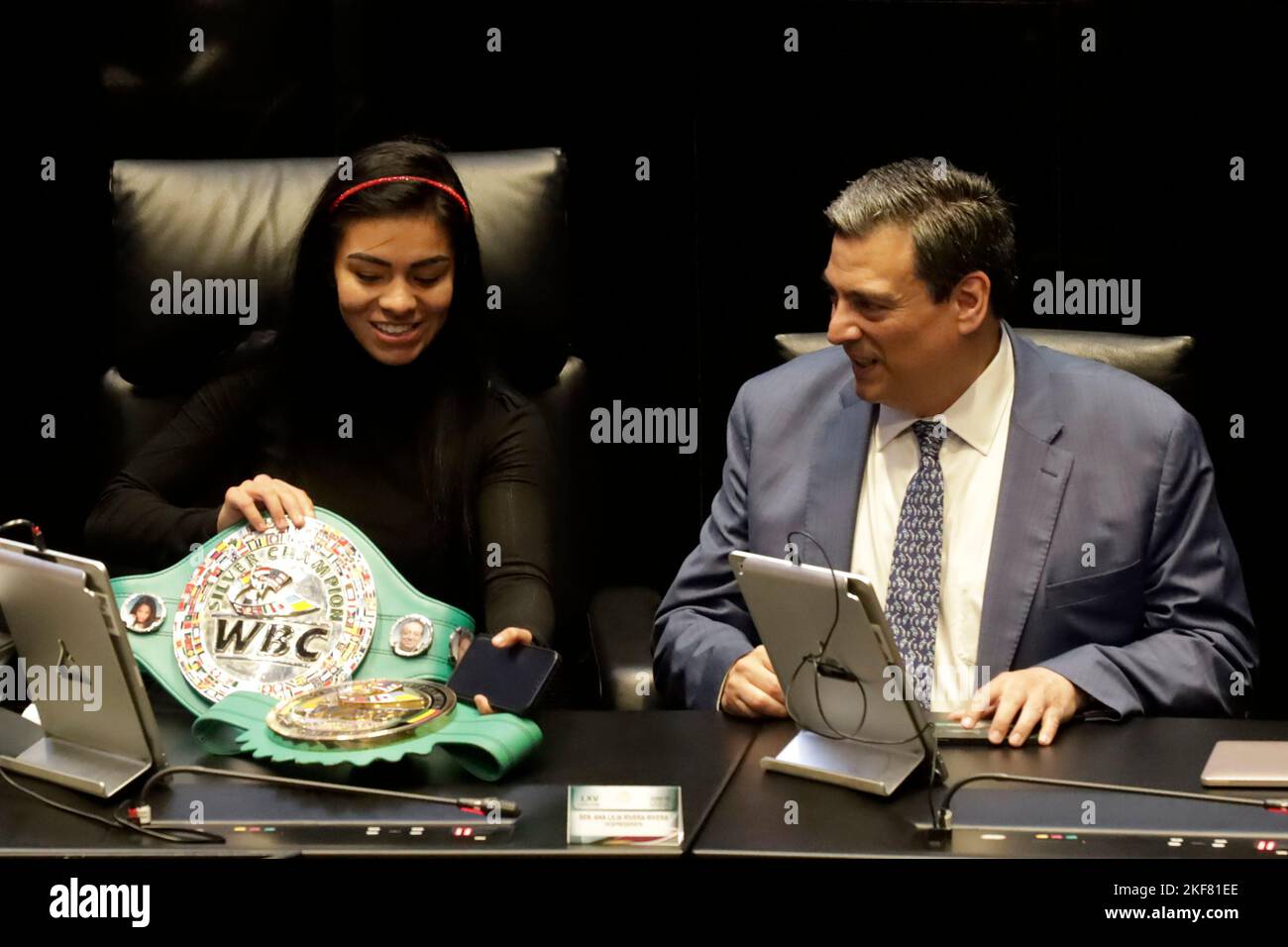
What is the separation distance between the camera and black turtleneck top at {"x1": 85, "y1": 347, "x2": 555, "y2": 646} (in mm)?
2762

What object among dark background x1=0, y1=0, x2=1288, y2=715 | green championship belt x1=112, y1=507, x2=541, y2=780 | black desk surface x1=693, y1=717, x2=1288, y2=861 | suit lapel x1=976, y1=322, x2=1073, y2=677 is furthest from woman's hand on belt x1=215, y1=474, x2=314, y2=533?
suit lapel x1=976, y1=322, x2=1073, y2=677

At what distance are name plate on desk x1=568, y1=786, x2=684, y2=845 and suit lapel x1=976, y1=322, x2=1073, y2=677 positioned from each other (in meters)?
0.80

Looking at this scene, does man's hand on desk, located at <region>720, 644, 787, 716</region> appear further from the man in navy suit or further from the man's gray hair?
the man's gray hair

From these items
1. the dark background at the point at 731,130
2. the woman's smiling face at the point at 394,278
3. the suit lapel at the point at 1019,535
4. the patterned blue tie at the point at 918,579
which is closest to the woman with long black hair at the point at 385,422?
the woman's smiling face at the point at 394,278

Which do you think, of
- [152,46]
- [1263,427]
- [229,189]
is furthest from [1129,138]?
[152,46]

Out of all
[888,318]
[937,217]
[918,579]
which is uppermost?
[937,217]

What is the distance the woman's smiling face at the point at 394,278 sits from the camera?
8.84 feet

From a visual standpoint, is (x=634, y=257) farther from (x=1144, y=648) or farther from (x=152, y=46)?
(x=1144, y=648)

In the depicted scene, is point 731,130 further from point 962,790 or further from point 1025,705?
point 962,790

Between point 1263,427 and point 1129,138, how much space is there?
0.60m

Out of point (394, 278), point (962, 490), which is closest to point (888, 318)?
point (962, 490)

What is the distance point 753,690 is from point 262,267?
127 centimetres

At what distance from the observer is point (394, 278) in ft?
8.89

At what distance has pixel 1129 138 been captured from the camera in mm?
3109
